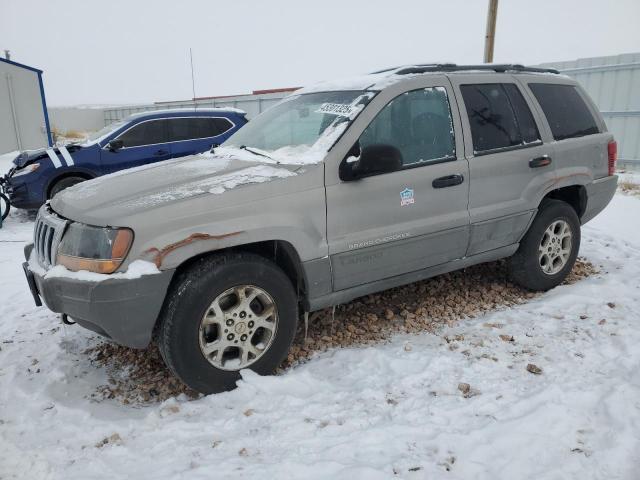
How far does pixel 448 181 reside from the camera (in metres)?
3.48

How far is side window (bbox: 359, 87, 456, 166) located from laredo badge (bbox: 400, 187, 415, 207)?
19cm

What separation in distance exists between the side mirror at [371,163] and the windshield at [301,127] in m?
0.19

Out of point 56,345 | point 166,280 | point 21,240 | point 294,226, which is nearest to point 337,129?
point 294,226

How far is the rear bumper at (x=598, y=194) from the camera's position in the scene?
176 inches

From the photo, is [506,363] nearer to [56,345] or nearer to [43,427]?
[43,427]

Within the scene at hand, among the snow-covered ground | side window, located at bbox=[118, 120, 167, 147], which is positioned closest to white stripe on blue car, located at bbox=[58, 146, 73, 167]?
side window, located at bbox=[118, 120, 167, 147]

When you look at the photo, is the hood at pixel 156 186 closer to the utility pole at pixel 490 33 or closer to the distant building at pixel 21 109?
the utility pole at pixel 490 33

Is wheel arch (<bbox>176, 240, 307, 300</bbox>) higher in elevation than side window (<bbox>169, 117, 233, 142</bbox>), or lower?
lower

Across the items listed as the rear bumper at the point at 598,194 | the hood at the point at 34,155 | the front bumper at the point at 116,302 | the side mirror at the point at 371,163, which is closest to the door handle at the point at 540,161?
the rear bumper at the point at 598,194

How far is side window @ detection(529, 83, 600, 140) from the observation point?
13.7 feet

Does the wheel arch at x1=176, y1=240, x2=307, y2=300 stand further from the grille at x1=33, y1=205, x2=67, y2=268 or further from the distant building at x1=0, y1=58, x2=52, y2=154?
the distant building at x1=0, y1=58, x2=52, y2=154

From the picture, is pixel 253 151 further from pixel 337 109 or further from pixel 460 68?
pixel 460 68

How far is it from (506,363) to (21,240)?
6.35m

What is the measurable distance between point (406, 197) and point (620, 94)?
11.8 metres
